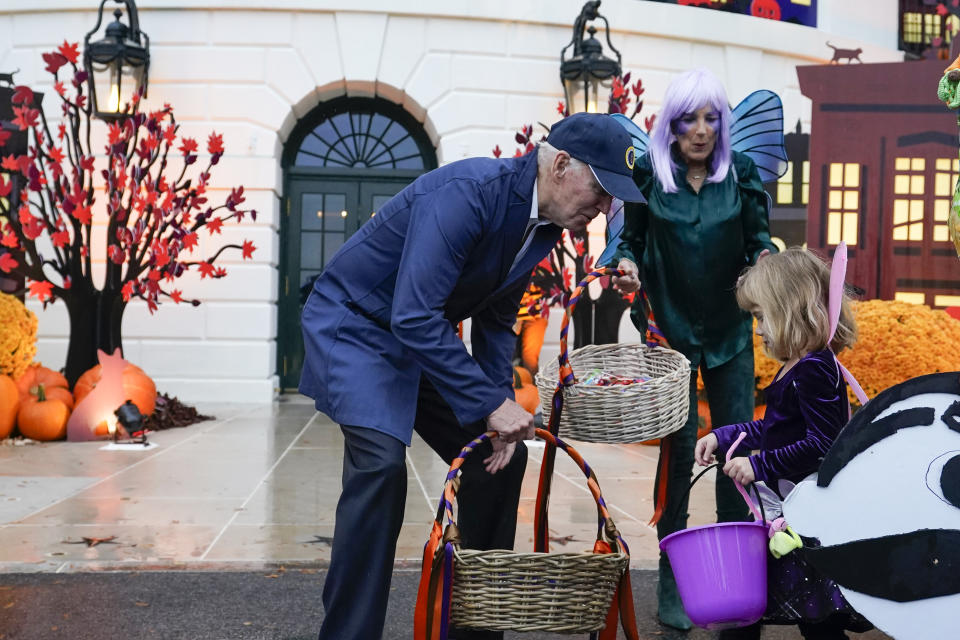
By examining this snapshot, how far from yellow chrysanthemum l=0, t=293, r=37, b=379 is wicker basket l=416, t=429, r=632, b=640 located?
241 inches

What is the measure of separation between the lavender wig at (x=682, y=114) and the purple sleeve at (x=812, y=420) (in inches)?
37.6

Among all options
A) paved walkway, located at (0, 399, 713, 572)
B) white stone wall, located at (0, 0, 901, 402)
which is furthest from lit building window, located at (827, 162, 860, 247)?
white stone wall, located at (0, 0, 901, 402)

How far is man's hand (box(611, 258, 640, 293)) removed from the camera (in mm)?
2799

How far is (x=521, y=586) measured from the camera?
1.93 m

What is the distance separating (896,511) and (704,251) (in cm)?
136

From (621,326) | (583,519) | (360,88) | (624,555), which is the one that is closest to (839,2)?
(621,326)

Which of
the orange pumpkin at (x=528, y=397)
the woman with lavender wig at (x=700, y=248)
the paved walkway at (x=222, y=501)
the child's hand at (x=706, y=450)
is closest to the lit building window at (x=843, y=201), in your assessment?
the paved walkway at (x=222, y=501)

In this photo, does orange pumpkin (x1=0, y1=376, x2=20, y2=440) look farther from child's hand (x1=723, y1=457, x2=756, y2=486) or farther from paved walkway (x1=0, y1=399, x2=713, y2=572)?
child's hand (x1=723, y1=457, x2=756, y2=486)

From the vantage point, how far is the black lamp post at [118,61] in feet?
28.1

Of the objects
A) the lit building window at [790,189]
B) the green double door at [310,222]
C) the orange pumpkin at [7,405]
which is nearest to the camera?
the orange pumpkin at [7,405]

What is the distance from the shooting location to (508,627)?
1.92 meters

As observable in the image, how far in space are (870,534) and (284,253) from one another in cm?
898

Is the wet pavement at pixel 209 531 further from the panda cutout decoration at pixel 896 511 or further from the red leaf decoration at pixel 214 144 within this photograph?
the red leaf decoration at pixel 214 144

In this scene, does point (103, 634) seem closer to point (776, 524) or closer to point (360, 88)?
point (776, 524)
